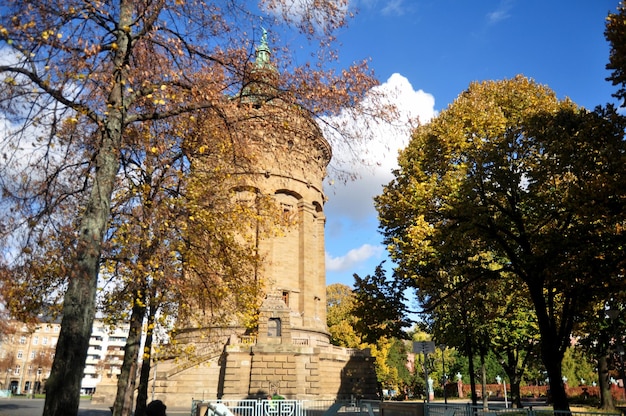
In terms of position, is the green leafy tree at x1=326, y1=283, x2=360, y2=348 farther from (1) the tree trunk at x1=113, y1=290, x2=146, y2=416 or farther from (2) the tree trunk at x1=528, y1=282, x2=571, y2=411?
(1) the tree trunk at x1=113, y1=290, x2=146, y2=416

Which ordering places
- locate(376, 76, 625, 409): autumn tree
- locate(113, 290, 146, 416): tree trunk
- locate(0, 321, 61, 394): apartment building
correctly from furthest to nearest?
locate(0, 321, 61, 394): apartment building → locate(376, 76, 625, 409): autumn tree → locate(113, 290, 146, 416): tree trunk

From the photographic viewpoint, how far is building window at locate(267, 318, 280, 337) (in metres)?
29.5

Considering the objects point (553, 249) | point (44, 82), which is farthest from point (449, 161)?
point (44, 82)

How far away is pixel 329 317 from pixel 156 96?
5243 centimetres

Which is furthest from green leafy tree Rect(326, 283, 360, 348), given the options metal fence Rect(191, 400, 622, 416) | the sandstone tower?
metal fence Rect(191, 400, 622, 416)

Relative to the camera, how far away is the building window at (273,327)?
29486 mm

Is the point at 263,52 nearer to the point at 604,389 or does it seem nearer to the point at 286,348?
the point at 286,348

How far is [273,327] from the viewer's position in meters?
29.7

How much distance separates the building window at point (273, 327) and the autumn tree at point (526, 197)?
12.2 meters

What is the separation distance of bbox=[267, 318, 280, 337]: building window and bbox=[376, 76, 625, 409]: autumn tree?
12241mm

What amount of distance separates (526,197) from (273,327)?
1827 centimetres

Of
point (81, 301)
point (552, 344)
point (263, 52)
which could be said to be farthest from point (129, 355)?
point (552, 344)

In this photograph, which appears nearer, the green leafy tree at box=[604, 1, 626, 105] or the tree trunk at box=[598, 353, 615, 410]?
the green leafy tree at box=[604, 1, 626, 105]

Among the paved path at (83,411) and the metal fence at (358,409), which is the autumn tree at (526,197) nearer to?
the metal fence at (358,409)
